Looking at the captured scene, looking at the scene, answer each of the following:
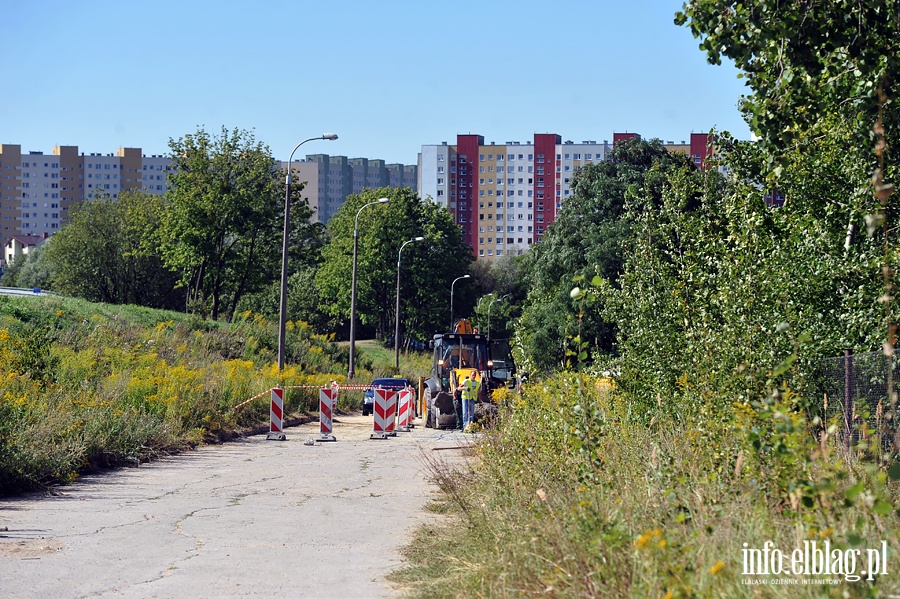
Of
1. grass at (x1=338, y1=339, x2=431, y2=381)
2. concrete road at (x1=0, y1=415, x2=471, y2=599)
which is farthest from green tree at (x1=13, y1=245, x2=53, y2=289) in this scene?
concrete road at (x1=0, y1=415, x2=471, y2=599)

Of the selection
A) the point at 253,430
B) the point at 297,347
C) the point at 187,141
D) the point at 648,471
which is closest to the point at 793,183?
the point at 648,471

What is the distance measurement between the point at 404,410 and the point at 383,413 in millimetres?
3455

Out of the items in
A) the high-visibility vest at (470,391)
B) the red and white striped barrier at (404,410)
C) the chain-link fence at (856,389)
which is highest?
the chain-link fence at (856,389)

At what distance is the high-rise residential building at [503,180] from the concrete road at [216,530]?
505ft

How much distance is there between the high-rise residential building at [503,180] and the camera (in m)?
170

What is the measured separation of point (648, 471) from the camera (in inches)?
289

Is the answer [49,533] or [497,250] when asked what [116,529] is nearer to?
[49,533]

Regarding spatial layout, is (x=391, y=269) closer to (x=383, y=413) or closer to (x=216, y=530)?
(x=383, y=413)

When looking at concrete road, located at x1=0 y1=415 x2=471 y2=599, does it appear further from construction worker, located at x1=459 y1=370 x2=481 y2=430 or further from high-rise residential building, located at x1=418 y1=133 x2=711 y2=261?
high-rise residential building, located at x1=418 y1=133 x2=711 y2=261

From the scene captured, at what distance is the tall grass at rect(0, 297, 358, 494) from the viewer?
14562 millimetres

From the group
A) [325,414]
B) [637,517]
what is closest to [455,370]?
[325,414]

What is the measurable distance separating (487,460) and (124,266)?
61439 millimetres

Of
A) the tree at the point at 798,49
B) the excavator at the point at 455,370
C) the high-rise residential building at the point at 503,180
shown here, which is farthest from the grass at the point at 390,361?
the high-rise residential building at the point at 503,180

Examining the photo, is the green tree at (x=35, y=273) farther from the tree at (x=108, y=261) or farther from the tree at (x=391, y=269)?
the tree at (x=391, y=269)
